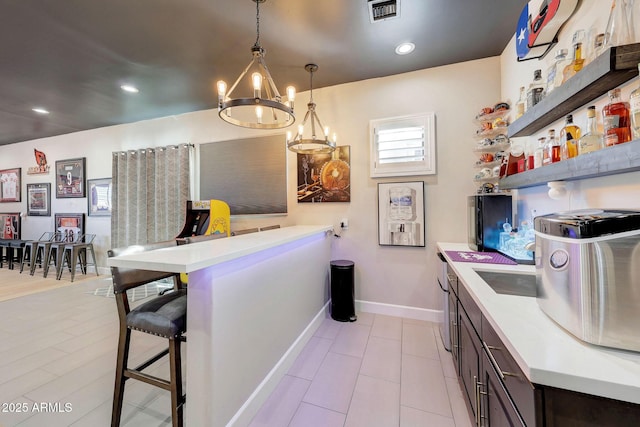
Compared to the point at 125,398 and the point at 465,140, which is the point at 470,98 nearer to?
the point at 465,140

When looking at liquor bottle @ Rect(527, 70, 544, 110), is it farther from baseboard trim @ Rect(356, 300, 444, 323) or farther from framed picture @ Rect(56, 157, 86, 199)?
framed picture @ Rect(56, 157, 86, 199)

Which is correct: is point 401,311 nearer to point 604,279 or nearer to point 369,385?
point 369,385

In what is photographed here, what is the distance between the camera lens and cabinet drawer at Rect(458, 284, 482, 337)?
1.14m

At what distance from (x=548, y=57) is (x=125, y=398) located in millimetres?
3830

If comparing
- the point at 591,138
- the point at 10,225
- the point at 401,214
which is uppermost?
the point at 591,138

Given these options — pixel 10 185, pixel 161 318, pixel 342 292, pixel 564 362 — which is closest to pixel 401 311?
pixel 342 292

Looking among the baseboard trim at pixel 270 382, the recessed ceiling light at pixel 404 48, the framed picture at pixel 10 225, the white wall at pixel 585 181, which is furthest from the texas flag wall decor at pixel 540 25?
the framed picture at pixel 10 225

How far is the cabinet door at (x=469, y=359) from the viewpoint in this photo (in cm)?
121

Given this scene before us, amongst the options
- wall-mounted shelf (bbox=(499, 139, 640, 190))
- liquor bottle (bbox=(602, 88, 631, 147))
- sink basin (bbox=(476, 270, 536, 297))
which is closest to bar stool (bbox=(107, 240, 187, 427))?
sink basin (bbox=(476, 270, 536, 297))

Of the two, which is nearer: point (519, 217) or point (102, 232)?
point (519, 217)

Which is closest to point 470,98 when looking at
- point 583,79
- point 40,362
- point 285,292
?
point 583,79

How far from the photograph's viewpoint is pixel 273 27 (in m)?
2.14

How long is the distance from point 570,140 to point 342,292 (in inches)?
89.8

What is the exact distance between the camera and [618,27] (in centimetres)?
102
